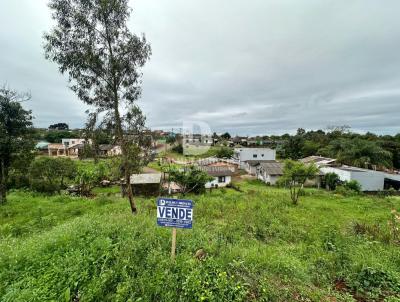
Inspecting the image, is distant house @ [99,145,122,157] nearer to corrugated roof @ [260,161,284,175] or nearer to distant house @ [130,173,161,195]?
distant house @ [130,173,161,195]

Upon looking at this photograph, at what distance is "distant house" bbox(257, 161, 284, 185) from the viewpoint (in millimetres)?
27984

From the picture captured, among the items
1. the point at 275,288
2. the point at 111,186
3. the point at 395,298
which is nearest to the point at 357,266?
the point at 395,298

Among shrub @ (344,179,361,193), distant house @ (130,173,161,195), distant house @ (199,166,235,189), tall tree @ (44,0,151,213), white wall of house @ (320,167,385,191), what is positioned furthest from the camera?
distant house @ (199,166,235,189)

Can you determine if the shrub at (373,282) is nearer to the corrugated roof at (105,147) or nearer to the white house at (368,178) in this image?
the corrugated roof at (105,147)

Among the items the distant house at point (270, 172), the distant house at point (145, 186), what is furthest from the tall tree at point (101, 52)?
the distant house at point (270, 172)

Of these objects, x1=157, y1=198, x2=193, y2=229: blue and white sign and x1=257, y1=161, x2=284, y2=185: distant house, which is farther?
x1=257, y1=161, x2=284, y2=185: distant house

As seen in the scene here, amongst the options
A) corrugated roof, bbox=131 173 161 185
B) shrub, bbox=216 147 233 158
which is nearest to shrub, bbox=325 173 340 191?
corrugated roof, bbox=131 173 161 185

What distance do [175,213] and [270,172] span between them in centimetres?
2688

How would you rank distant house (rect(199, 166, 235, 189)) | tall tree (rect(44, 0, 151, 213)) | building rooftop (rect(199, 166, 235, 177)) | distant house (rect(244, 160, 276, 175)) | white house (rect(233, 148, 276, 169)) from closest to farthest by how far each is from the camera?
1. tall tree (rect(44, 0, 151, 213))
2. distant house (rect(199, 166, 235, 189))
3. building rooftop (rect(199, 166, 235, 177))
4. distant house (rect(244, 160, 276, 175))
5. white house (rect(233, 148, 276, 169))

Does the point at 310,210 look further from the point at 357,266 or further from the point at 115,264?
the point at 115,264

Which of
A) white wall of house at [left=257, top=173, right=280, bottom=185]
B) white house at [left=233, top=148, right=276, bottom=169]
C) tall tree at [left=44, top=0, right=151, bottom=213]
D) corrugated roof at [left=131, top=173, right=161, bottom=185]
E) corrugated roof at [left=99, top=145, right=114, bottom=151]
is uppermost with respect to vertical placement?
tall tree at [left=44, top=0, right=151, bottom=213]

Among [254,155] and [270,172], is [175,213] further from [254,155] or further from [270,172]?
[254,155]

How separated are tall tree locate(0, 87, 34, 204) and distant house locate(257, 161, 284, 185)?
2605cm

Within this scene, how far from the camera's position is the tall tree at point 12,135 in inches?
444
